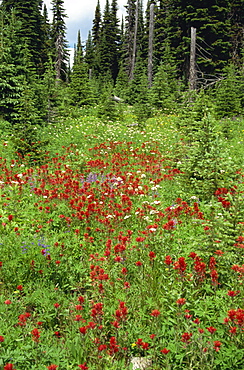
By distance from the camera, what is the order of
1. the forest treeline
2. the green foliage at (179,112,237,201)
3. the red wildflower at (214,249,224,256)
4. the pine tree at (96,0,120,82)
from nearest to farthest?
the red wildflower at (214,249,224,256) → the green foliage at (179,112,237,201) → the forest treeline → the pine tree at (96,0,120,82)

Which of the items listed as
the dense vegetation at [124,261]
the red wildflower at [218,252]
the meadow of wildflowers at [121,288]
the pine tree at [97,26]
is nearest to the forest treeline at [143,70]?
the dense vegetation at [124,261]

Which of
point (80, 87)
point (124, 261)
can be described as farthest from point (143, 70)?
point (124, 261)

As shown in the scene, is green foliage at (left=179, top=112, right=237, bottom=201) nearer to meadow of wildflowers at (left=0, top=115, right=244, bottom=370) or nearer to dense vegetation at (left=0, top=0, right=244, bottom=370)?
dense vegetation at (left=0, top=0, right=244, bottom=370)

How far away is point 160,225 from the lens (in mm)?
5152

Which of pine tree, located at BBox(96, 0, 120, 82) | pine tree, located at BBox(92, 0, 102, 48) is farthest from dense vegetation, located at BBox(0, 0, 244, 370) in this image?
pine tree, located at BBox(92, 0, 102, 48)

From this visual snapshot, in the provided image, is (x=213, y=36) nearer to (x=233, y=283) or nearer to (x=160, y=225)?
(x=160, y=225)

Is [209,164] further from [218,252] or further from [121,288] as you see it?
[121,288]

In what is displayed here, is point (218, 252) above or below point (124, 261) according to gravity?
above

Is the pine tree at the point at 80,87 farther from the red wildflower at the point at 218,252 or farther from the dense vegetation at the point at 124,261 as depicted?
the red wildflower at the point at 218,252

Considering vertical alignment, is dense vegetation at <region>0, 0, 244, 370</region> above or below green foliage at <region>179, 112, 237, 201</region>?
below

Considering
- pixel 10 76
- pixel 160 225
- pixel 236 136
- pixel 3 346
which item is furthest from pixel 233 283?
pixel 10 76

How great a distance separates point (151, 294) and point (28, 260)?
6.17ft

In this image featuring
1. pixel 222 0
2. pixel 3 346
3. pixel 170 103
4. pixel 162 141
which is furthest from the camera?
pixel 222 0

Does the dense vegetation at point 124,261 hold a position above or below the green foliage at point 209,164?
below
